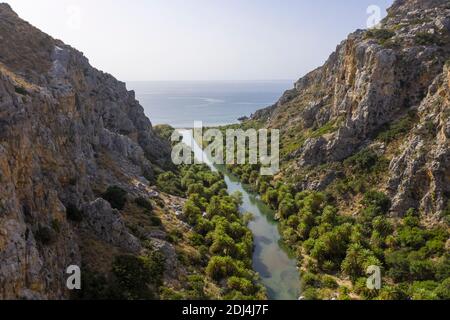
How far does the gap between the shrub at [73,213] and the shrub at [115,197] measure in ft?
42.9

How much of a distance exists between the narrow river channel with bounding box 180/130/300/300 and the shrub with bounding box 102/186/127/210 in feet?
80.1

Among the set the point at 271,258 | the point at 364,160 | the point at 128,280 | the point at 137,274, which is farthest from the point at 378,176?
the point at 128,280

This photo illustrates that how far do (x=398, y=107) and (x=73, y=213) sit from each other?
2861 inches

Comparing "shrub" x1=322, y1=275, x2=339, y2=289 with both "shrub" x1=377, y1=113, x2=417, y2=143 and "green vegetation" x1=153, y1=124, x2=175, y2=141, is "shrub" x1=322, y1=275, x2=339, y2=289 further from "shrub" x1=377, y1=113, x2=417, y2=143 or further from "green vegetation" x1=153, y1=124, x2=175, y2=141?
"green vegetation" x1=153, y1=124, x2=175, y2=141

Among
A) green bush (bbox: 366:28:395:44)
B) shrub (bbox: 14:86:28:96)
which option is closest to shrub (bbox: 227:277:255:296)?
shrub (bbox: 14:86:28:96)

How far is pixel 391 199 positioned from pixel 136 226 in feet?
152

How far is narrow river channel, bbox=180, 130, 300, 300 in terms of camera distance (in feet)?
187

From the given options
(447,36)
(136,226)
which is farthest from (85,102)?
(447,36)

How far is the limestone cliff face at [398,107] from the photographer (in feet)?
226

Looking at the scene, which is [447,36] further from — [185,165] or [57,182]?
[57,182]

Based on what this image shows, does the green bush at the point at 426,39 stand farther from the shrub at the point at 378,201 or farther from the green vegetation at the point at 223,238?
the green vegetation at the point at 223,238

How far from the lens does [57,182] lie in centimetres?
4809

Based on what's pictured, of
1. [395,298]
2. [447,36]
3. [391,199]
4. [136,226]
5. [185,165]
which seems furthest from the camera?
[185,165]

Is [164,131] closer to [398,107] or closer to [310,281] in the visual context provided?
[398,107]
